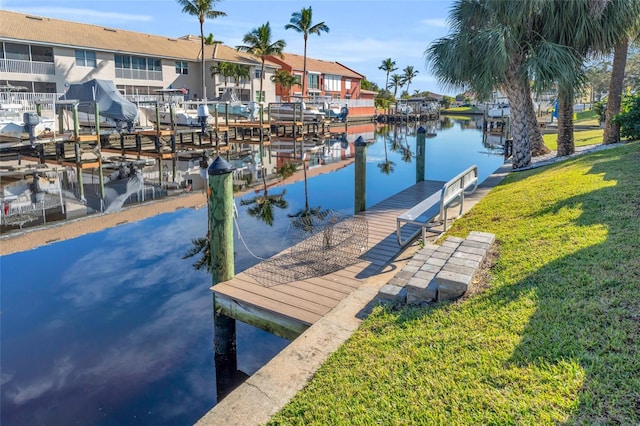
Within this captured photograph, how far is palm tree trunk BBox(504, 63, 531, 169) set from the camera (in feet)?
48.2

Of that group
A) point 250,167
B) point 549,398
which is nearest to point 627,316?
point 549,398

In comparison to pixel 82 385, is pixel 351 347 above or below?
above

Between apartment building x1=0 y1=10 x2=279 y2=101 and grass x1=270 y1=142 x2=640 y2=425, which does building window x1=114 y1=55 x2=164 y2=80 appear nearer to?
apartment building x1=0 y1=10 x2=279 y2=101

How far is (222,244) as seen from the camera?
6.23 metres

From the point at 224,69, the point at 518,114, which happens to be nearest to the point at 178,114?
the point at 224,69

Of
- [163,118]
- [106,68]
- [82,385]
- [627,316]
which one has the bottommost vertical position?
[82,385]

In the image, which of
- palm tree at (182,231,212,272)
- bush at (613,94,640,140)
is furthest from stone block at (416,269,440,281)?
bush at (613,94,640,140)

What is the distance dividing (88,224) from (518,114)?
13.1 meters

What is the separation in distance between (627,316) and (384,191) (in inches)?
489

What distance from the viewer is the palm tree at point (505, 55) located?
43.7ft

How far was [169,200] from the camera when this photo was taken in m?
14.1

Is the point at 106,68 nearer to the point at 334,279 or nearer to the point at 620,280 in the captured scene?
the point at 334,279

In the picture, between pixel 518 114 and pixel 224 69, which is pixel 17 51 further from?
pixel 518 114

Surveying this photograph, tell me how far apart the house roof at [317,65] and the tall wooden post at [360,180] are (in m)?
43.9
